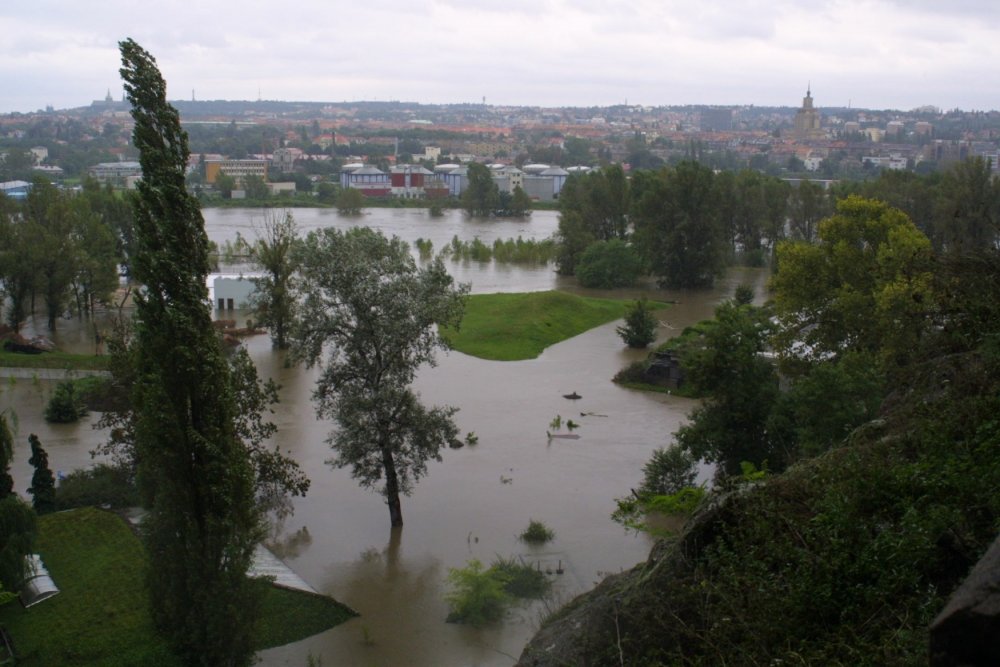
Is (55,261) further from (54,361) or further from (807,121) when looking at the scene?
(807,121)

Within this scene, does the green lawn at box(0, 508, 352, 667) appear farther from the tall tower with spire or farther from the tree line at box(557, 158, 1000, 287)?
the tall tower with spire

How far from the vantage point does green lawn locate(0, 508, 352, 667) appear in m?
7.70

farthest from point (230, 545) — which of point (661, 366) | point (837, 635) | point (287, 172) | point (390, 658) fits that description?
point (287, 172)

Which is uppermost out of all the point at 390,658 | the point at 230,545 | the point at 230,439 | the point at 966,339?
the point at 966,339

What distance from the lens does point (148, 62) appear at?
762 centimetres

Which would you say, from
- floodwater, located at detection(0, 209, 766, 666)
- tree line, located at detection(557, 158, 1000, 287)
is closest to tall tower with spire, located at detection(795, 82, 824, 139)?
tree line, located at detection(557, 158, 1000, 287)

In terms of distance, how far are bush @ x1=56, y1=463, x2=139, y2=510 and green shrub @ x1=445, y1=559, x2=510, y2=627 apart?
14.1 ft

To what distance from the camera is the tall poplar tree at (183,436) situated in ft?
24.0

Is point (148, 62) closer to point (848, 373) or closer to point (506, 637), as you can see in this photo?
point (506, 637)

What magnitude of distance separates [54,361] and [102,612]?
11.8 metres

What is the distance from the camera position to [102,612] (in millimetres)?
8430

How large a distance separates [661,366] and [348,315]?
8.77 meters

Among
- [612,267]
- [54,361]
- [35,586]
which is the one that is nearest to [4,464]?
[35,586]

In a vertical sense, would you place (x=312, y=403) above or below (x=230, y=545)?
below
